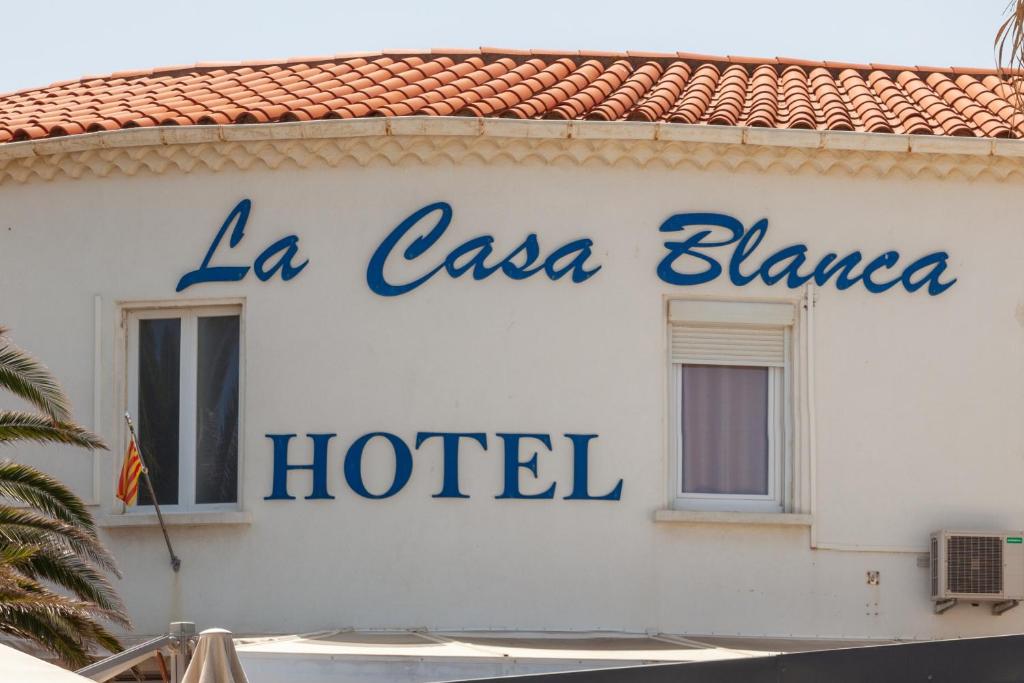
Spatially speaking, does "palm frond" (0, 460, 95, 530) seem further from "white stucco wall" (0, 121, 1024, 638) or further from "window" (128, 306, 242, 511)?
"window" (128, 306, 242, 511)

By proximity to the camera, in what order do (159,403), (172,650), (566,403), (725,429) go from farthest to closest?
1. (159,403)
2. (725,429)
3. (566,403)
4. (172,650)

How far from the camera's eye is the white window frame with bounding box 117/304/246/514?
55.6ft

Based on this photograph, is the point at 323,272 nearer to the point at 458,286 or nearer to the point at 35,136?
the point at 458,286

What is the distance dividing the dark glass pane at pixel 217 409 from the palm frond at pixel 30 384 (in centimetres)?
223

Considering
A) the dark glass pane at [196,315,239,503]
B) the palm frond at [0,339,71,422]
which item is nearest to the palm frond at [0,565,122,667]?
the palm frond at [0,339,71,422]

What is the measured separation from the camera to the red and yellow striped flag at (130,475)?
52.9 ft

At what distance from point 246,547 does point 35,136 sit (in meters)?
4.48

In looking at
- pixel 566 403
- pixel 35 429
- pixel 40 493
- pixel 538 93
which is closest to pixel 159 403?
pixel 40 493

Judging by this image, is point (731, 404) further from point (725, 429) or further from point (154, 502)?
point (154, 502)

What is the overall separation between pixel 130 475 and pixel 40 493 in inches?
51.8

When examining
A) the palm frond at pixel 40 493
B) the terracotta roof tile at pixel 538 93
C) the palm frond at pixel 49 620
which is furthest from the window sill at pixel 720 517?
the palm frond at pixel 40 493

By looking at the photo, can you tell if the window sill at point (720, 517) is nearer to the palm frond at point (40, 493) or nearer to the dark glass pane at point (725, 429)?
the dark glass pane at point (725, 429)

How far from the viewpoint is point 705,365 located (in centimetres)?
1689

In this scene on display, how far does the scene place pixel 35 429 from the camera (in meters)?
14.7
